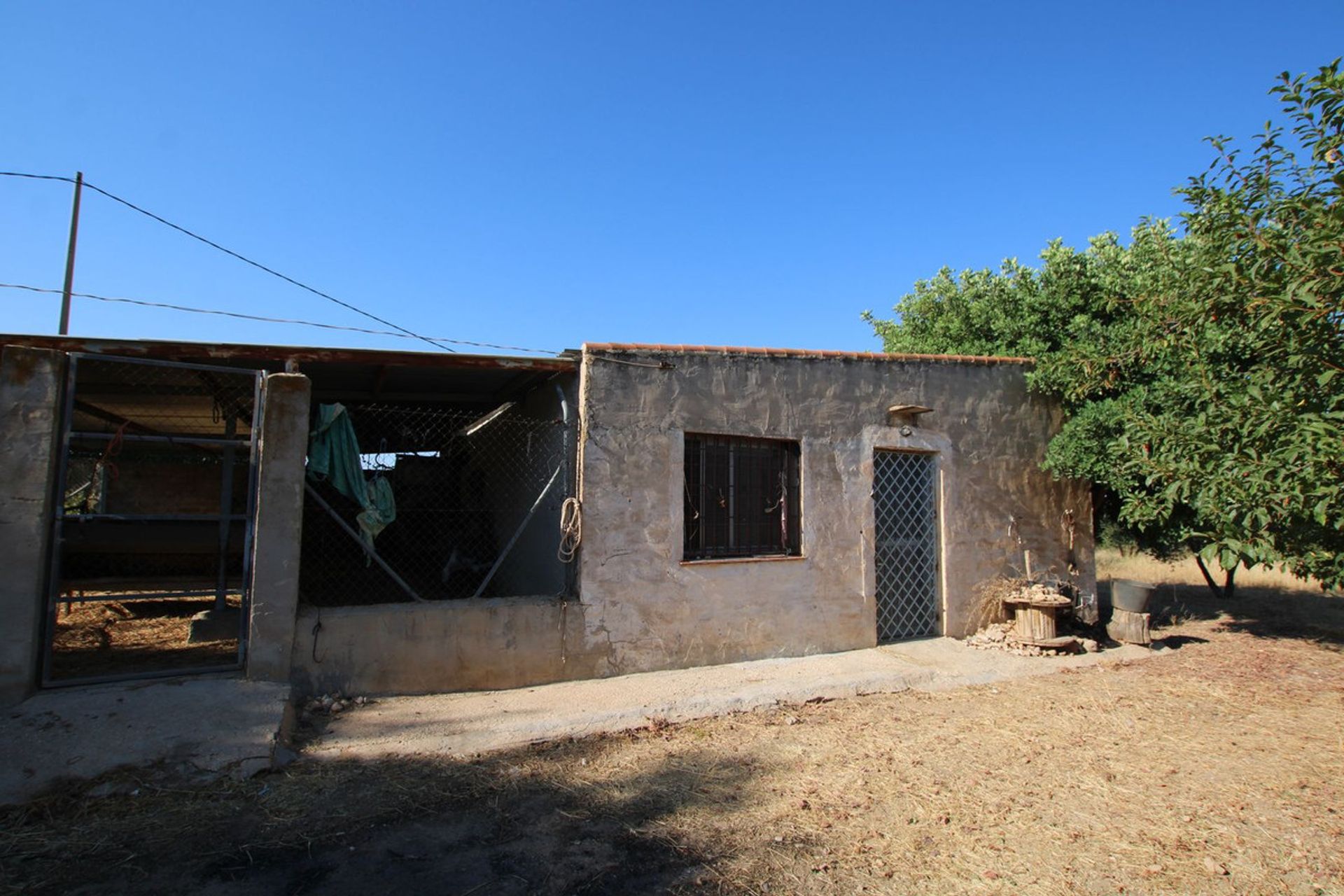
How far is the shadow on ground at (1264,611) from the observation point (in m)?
9.00

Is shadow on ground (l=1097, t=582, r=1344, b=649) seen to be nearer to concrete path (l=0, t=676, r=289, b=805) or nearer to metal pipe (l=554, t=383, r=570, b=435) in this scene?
metal pipe (l=554, t=383, r=570, b=435)

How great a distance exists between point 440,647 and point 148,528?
115 inches

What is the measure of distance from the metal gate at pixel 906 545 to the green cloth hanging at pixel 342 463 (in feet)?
15.7

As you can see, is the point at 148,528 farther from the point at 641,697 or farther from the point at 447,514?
the point at 641,697

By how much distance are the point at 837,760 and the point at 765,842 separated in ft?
4.24

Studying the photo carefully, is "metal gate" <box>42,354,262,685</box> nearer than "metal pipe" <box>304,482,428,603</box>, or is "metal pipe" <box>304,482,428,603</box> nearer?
"metal gate" <box>42,354,262,685</box>

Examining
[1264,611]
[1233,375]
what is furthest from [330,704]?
[1264,611]

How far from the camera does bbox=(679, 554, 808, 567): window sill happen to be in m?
6.38

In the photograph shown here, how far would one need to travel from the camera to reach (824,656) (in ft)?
22.4

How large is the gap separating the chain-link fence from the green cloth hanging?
60 centimetres

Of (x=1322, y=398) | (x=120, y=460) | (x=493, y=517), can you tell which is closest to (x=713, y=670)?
(x=493, y=517)

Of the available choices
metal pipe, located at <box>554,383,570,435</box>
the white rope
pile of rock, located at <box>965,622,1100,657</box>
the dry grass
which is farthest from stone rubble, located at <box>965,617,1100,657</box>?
the dry grass

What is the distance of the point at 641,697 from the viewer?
553 centimetres

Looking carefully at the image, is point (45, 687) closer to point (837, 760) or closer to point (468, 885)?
point (468, 885)
